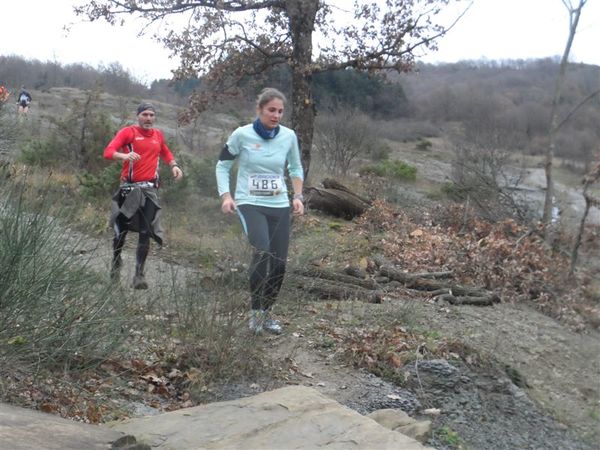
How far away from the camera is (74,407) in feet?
12.3

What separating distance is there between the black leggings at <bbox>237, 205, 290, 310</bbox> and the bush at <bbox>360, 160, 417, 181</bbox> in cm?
1320

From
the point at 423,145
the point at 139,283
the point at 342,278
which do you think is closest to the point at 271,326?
the point at 139,283

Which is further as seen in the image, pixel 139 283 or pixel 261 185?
pixel 139 283

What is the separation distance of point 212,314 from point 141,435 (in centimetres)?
155

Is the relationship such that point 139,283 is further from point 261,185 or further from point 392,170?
point 392,170

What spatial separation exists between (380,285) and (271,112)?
3383 millimetres

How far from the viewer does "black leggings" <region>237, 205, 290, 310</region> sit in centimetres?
521

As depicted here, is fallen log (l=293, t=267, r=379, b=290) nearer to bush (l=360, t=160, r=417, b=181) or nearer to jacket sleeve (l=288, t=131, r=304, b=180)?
jacket sleeve (l=288, t=131, r=304, b=180)

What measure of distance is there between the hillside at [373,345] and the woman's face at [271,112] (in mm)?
1004

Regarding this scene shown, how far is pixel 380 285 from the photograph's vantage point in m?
8.34

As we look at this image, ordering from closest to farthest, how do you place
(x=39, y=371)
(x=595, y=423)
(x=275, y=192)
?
1. (x=39, y=371)
2. (x=275, y=192)
3. (x=595, y=423)

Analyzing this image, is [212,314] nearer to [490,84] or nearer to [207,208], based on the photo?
[207,208]

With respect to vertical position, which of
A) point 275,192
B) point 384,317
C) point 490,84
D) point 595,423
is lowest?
point 595,423

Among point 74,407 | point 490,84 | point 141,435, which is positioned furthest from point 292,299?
point 490,84
